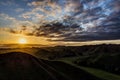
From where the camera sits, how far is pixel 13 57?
4341cm

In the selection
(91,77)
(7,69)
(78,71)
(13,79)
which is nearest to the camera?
(13,79)

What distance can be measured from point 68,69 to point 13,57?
A: 43.0 ft

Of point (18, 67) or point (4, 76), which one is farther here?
point (18, 67)

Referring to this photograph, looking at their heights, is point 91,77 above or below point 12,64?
below

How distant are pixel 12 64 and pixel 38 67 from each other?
18.1 ft

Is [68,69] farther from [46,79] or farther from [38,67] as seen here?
[46,79]

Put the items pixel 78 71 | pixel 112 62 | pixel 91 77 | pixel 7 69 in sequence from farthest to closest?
pixel 112 62, pixel 78 71, pixel 91 77, pixel 7 69

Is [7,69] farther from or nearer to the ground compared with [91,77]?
farther from the ground

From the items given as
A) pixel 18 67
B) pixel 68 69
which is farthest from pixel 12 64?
pixel 68 69

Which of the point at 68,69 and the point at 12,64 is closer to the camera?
the point at 12,64

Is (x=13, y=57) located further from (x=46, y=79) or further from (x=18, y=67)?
(x=46, y=79)

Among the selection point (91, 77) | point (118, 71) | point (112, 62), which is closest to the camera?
point (91, 77)

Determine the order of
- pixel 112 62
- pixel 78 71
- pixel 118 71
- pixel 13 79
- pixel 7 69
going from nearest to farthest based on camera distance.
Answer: pixel 13 79, pixel 7 69, pixel 78 71, pixel 118 71, pixel 112 62

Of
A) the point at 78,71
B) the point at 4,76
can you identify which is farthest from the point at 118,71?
the point at 4,76
